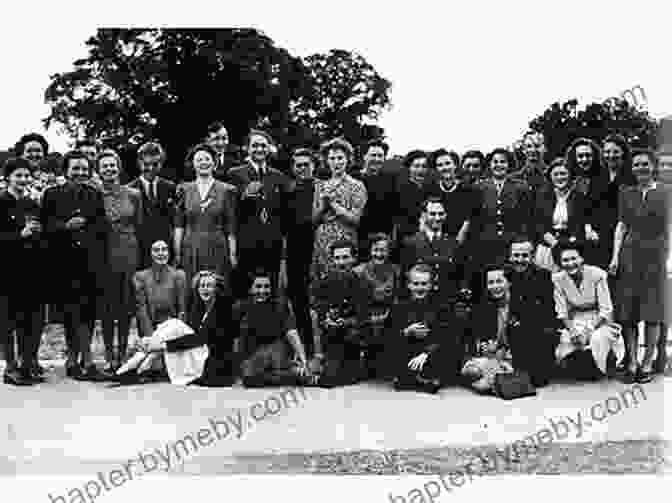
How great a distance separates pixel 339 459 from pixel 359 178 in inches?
98.4

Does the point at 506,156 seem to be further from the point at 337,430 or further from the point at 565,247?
the point at 337,430

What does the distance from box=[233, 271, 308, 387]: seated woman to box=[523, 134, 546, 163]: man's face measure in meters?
2.34

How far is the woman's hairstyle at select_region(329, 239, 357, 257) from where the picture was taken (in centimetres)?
614

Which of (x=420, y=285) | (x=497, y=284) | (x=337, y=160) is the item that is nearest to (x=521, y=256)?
(x=497, y=284)

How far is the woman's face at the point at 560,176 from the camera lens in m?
6.29

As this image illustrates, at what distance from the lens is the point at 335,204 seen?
20.6ft

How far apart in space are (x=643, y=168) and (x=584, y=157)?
44 cm

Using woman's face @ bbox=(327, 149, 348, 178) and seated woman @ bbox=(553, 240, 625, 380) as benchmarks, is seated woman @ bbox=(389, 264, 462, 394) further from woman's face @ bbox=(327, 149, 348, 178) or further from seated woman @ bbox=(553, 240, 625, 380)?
woman's face @ bbox=(327, 149, 348, 178)

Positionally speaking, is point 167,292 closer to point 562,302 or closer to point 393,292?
point 393,292

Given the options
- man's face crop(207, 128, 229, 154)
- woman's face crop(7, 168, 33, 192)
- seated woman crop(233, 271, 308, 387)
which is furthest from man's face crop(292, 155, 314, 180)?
woman's face crop(7, 168, 33, 192)

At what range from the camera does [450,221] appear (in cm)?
638

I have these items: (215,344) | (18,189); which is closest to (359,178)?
(215,344)

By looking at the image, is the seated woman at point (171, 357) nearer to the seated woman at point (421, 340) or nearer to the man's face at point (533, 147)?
the seated woman at point (421, 340)

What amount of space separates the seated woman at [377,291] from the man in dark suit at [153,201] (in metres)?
1.52
